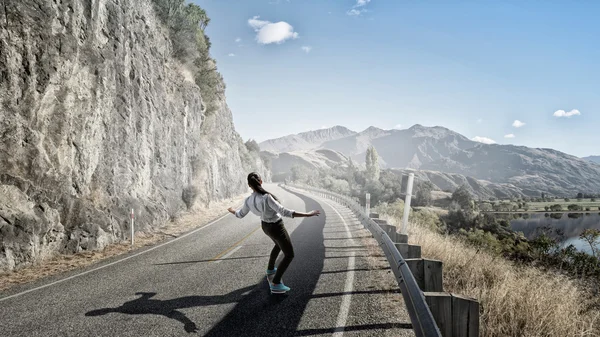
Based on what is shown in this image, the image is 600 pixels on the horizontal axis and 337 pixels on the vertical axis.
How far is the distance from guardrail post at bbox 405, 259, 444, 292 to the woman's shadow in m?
2.78

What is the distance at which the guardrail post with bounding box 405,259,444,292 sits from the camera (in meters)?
4.28

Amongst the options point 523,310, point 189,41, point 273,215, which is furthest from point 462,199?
point 273,215

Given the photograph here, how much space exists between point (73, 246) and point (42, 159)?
8.37ft

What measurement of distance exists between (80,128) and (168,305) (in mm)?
8165

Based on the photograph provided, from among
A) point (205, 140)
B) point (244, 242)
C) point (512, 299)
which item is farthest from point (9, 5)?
point (205, 140)

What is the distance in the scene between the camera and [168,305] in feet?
15.7

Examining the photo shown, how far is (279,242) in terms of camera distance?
5.15 metres

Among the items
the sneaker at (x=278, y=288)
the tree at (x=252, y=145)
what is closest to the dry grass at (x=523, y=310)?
the sneaker at (x=278, y=288)

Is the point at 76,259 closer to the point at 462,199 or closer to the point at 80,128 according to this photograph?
the point at 80,128

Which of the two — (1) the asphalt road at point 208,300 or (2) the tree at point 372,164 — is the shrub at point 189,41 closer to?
(1) the asphalt road at point 208,300

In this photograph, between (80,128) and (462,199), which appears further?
(462,199)

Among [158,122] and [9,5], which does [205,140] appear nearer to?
[158,122]

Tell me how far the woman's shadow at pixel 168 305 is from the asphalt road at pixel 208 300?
0.02m

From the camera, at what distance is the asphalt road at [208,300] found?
13.3ft
